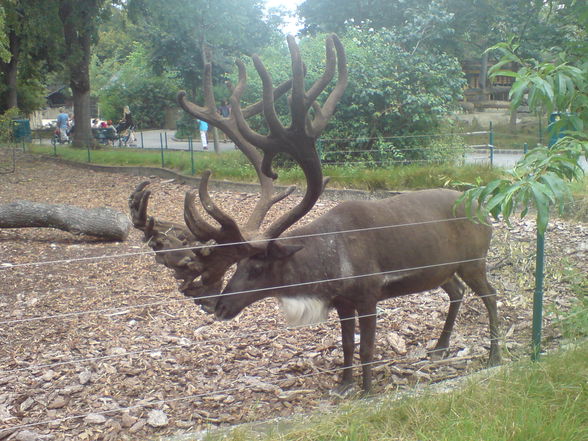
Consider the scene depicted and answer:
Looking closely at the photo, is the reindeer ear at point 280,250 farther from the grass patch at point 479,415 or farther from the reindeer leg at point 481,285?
the reindeer leg at point 481,285

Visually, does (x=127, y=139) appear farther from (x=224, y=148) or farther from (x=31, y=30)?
(x=31, y=30)

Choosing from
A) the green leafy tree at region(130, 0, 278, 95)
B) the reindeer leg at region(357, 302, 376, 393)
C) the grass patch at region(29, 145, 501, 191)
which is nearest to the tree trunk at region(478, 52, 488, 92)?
the green leafy tree at region(130, 0, 278, 95)

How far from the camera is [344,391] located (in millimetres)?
5117

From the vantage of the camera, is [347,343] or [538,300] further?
[347,343]

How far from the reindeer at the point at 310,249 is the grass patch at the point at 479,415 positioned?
92 cm

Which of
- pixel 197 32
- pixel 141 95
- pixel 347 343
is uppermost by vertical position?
pixel 197 32

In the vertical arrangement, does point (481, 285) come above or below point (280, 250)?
below

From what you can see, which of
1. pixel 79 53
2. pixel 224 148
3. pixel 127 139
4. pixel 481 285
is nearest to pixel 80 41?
pixel 79 53

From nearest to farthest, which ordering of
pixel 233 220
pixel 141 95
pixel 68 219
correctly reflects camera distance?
pixel 233 220 < pixel 68 219 < pixel 141 95

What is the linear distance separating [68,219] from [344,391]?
6.53m

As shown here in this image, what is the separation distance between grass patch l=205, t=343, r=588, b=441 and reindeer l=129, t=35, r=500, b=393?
922 millimetres

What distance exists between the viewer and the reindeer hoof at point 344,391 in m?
5.07

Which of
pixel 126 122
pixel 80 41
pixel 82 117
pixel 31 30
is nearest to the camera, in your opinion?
pixel 31 30

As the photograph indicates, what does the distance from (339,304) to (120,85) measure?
43.2 m
